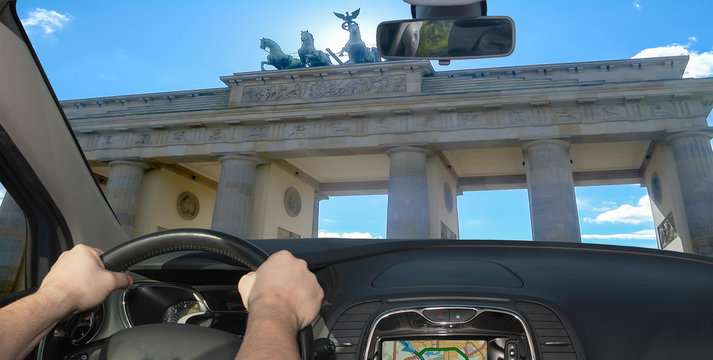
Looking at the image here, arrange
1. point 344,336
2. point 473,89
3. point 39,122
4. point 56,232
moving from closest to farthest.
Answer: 1. point 344,336
2. point 39,122
3. point 56,232
4. point 473,89

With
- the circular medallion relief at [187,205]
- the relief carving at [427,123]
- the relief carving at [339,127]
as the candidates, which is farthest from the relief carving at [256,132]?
the relief carving at [427,123]

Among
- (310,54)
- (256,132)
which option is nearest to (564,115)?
(310,54)

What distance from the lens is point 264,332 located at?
0.75 m

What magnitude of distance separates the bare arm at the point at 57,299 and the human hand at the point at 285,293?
477mm

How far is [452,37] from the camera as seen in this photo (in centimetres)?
313

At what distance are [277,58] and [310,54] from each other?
1.78 metres

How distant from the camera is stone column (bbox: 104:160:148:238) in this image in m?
19.0

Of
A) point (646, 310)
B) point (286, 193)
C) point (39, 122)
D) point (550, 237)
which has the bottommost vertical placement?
point (646, 310)

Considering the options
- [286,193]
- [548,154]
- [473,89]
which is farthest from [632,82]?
[286,193]

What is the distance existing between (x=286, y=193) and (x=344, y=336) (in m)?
20.1

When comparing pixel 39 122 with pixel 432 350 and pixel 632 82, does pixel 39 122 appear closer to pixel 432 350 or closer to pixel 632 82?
pixel 432 350

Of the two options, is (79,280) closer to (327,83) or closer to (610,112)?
(610,112)

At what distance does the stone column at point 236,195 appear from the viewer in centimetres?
1773

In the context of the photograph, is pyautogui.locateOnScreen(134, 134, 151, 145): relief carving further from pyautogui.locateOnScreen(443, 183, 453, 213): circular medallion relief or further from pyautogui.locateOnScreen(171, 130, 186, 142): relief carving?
pyautogui.locateOnScreen(443, 183, 453, 213): circular medallion relief
